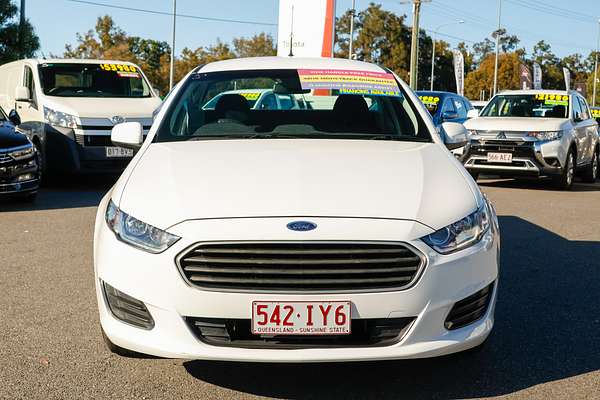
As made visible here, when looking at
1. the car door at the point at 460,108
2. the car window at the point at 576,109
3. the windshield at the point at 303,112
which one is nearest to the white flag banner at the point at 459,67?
the car door at the point at 460,108

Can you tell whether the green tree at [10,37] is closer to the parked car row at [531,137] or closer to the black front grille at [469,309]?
the parked car row at [531,137]

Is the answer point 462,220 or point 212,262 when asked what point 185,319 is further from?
point 462,220

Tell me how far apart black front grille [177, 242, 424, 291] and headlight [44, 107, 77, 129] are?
8.48m

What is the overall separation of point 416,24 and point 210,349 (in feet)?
90.2

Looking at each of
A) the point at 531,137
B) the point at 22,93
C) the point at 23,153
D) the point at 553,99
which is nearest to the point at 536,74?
the point at 553,99

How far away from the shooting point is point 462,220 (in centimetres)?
337

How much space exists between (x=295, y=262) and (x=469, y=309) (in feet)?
2.66

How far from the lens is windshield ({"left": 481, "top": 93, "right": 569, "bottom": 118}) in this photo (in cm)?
1343

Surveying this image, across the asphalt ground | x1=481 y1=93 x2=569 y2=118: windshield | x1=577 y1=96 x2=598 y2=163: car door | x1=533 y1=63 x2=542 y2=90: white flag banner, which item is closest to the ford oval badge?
the asphalt ground

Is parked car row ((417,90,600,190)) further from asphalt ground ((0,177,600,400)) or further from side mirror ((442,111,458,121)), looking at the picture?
asphalt ground ((0,177,600,400))

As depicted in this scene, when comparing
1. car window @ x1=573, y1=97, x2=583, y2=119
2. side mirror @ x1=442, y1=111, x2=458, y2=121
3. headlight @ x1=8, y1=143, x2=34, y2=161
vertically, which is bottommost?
headlight @ x1=8, y1=143, x2=34, y2=161

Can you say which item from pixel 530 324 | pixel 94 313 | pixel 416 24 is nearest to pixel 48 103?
pixel 94 313

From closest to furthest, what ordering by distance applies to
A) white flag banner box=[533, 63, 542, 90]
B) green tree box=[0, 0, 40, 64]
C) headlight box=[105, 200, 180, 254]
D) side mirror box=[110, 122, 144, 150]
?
1. headlight box=[105, 200, 180, 254]
2. side mirror box=[110, 122, 144, 150]
3. green tree box=[0, 0, 40, 64]
4. white flag banner box=[533, 63, 542, 90]

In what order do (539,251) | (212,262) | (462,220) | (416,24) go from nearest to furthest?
(212,262) → (462,220) → (539,251) → (416,24)
